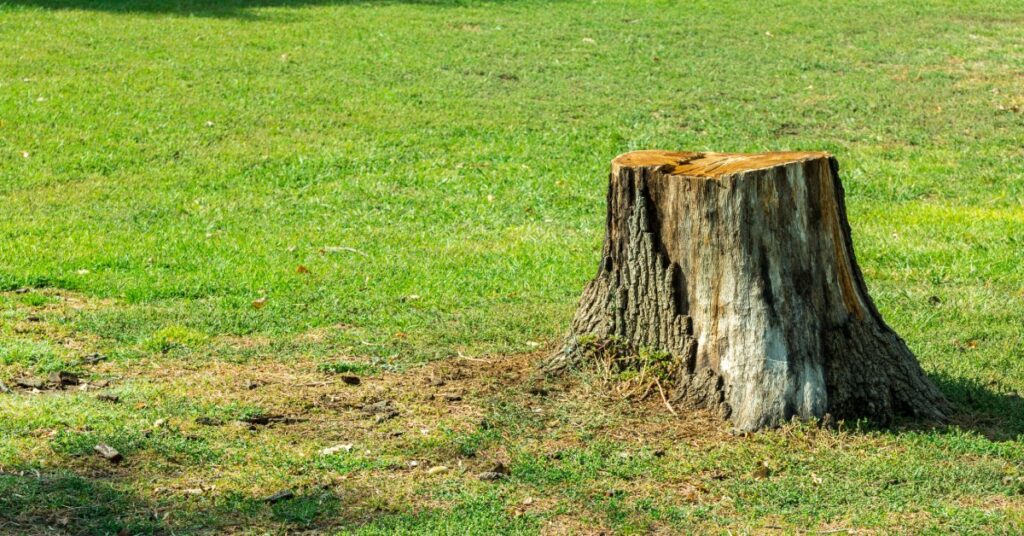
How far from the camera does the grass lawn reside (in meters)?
4.64

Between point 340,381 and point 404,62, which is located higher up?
point 404,62

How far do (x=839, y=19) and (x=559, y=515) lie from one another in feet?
45.7

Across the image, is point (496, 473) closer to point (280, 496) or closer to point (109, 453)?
point (280, 496)

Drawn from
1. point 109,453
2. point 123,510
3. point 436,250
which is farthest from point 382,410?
point 436,250

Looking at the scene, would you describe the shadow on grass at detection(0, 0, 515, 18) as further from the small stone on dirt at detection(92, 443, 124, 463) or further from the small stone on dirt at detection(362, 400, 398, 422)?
the small stone on dirt at detection(92, 443, 124, 463)

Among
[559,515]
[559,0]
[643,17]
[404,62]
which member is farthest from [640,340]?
[559,0]

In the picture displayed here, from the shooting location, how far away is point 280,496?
4523mm

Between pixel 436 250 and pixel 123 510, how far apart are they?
438 cm

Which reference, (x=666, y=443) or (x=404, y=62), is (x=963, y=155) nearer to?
(x=404, y=62)

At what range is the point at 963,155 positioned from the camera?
11328mm


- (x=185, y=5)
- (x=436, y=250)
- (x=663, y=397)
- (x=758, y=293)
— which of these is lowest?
(x=663, y=397)

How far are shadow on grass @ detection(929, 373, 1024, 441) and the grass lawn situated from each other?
24 mm

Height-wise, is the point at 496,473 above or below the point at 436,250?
below

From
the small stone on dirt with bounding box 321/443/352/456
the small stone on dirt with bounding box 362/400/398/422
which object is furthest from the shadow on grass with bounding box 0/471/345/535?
the small stone on dirt with bounding box 362/400/398/422
